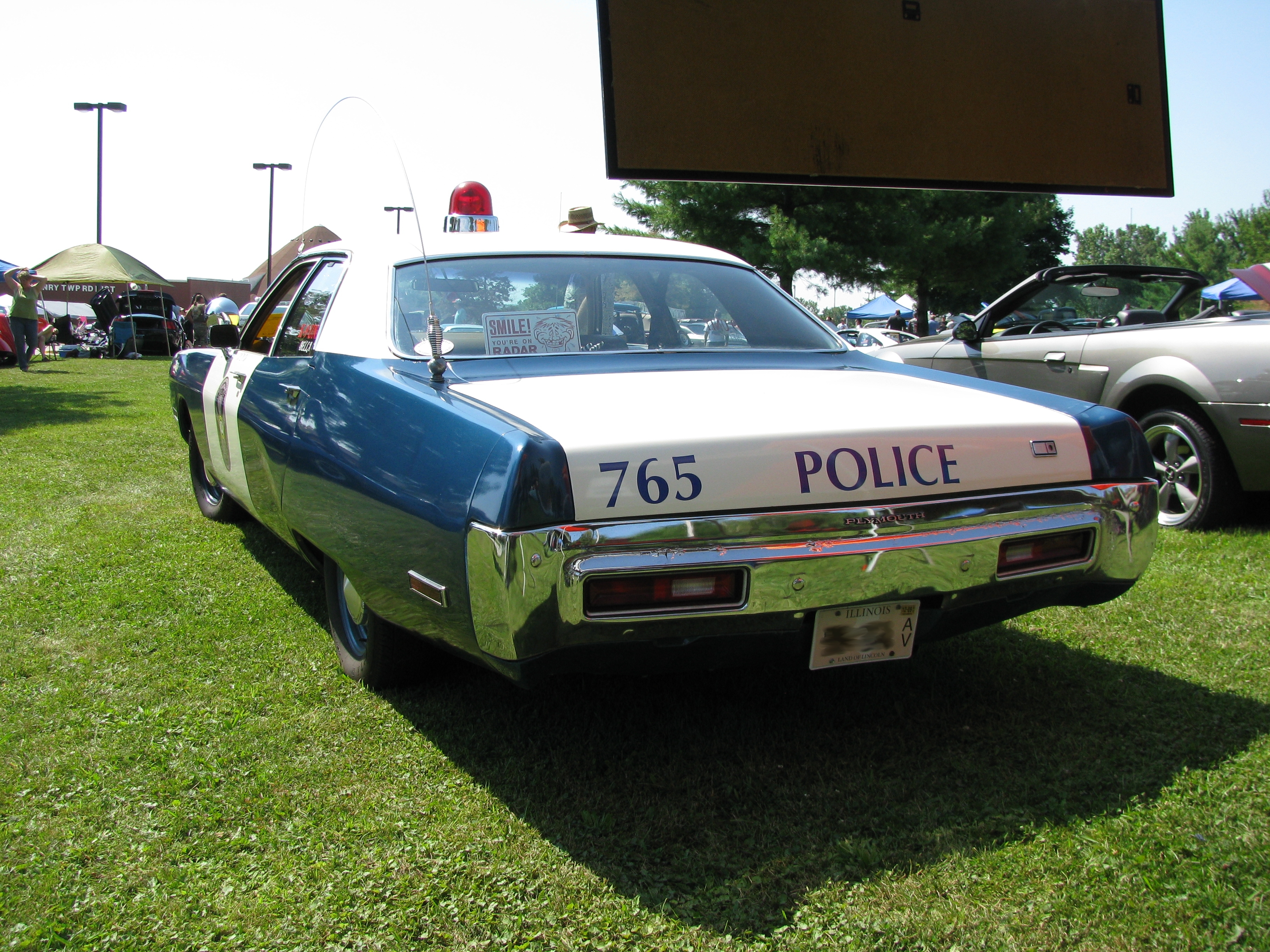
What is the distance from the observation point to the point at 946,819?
7.61 feet

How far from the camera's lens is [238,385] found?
157 inches

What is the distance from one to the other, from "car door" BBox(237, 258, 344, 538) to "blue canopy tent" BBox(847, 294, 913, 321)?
4253 cm

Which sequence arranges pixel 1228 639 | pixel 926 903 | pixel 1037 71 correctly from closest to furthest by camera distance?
pixel 926 903 → pixel 1228 639 → pixel 1037 71

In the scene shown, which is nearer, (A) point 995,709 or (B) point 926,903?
(B) point 926,903

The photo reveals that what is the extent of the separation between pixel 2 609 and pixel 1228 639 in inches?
178

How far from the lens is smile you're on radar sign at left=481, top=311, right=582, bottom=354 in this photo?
294cm

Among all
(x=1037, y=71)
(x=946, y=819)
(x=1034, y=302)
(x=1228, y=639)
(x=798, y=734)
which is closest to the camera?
(x=946, y=819)

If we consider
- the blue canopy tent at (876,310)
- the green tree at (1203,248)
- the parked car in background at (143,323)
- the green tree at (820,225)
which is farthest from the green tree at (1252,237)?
the parked car in background at (143,323)

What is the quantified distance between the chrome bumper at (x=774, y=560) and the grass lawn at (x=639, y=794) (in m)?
0.49

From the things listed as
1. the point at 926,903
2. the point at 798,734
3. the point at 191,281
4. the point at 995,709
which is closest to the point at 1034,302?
the point at 995,709

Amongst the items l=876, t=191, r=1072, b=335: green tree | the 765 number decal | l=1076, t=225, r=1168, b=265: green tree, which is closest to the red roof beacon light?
the 765 number decal

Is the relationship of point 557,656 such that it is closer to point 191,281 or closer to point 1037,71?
point 1037,71

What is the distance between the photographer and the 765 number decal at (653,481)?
2070mm

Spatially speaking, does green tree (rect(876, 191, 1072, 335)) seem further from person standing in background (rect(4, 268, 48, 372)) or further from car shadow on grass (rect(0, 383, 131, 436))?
car shadow on grass (rect(0, 383, 131, 436))
